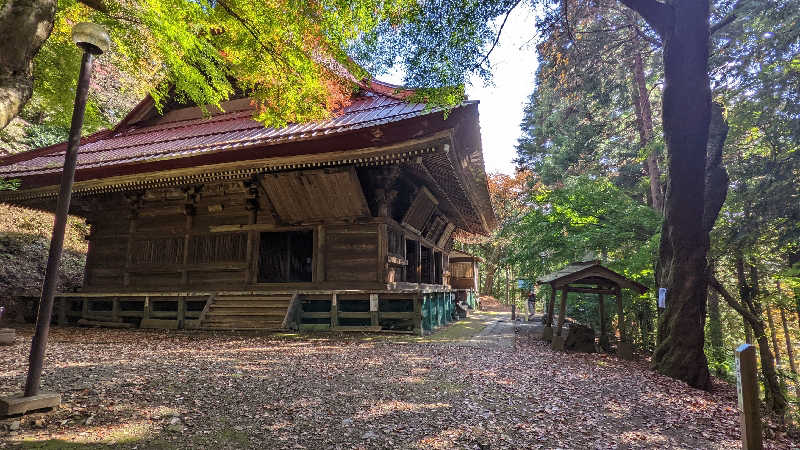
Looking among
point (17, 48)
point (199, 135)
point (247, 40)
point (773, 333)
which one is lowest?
point (773, 333)

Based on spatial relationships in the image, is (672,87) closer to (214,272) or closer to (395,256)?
(395,256)

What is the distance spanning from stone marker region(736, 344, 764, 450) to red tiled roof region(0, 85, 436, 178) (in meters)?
6.00

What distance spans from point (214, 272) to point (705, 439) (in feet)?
36.3

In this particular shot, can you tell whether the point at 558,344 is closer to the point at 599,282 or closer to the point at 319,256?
the point at 599,282

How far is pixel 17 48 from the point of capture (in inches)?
104

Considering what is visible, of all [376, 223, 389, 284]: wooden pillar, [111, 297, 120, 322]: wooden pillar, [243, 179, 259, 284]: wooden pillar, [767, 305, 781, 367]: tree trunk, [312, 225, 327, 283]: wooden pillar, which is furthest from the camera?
[767, 305, 781, 367]: tree trunk

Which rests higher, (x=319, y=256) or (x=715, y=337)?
(x=319, y=256)

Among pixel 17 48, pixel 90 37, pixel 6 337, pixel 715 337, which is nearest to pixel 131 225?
pixel 6 337

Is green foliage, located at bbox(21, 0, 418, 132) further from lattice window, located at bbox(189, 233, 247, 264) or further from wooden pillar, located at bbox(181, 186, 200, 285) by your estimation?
lattice window, located at bbox(189, 233, 247, 264)

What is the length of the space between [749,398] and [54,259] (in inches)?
211

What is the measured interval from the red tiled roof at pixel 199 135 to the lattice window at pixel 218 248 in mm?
2614

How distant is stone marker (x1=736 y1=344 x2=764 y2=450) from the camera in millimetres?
2250

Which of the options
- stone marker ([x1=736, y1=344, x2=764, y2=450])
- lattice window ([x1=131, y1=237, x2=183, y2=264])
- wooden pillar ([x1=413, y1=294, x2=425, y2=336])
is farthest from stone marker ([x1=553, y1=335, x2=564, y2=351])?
lattice window ([x1=131, y1=237, x2=183, y2=264])

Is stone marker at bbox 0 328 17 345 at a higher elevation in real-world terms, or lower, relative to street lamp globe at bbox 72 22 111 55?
lower
